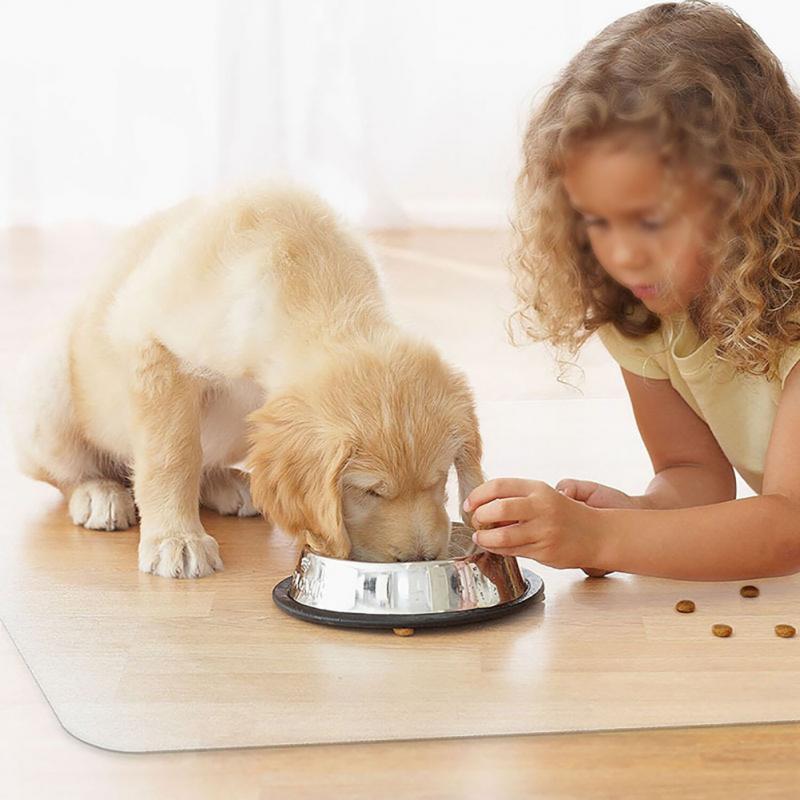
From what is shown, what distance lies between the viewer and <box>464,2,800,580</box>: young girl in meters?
2.10

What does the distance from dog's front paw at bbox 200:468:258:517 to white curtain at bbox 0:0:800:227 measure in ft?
12.4

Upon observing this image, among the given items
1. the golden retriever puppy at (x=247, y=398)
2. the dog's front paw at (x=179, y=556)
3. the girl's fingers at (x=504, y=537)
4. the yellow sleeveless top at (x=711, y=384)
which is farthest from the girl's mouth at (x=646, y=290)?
the dog's front paw at (x=179, y=556)

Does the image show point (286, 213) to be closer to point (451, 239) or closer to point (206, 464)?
point (206, 464)

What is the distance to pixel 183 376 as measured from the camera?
243 cm

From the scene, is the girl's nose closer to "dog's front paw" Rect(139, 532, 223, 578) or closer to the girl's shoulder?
the girl's shoulder

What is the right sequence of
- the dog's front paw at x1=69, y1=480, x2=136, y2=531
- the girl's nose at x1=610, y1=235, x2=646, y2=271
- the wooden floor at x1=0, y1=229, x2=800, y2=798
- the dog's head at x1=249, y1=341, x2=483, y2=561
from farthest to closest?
1. the dog's front paw at x1=69, y1=480, x2=136, y2=531
2. the girl's nose at x1=610, y1=235, x2=646, y2=271
3. the dog's head at x1=249, y1=341, x2=483, y2=561
4. the wooden floor at x1=0, y1=229, x2=800, y2=798

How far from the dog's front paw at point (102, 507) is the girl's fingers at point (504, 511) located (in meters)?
0.88

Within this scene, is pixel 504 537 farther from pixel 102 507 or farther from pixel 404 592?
pixel 102 507

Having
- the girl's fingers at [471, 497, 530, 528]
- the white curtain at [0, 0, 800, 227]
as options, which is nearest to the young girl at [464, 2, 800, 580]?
the girl's fingers at [471, 497, 530, 528]

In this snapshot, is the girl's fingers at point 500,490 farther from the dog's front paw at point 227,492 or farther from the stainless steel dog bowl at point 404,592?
the dog's front paw at point 227,492

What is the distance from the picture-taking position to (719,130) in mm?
2119

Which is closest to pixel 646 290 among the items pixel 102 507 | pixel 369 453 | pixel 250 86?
pixel 369 453

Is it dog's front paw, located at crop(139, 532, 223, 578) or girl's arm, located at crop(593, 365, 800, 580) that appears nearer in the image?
girl's arm, located at crop(593, 365, 800, 580)

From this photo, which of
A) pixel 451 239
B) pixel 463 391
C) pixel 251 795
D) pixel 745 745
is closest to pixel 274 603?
pixel 463 391
